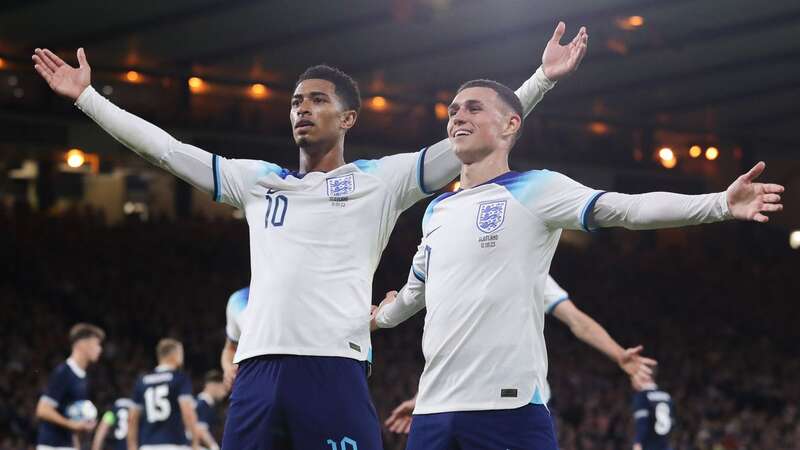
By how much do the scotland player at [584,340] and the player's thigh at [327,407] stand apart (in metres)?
0.62

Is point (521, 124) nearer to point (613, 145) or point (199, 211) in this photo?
point (199, 211)

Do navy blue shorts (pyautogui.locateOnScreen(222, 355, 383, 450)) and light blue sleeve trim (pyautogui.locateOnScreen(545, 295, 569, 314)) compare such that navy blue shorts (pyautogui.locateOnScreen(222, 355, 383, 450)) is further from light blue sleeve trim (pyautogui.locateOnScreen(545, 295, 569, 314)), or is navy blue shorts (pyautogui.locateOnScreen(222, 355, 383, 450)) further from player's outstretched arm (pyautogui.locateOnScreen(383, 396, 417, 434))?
light blue sleeve trim (pyautogui.locateOnScreen(545, 295, 569, 314))

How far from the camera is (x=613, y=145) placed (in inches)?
1147

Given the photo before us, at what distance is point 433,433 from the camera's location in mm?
4168

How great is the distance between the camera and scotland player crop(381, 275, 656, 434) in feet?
15.9

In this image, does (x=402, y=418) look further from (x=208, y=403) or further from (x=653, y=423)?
(x=208, y=403)

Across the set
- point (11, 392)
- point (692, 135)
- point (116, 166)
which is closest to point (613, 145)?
point (692, 135)

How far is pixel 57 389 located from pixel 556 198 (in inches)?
291

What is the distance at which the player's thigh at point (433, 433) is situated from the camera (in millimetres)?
4129

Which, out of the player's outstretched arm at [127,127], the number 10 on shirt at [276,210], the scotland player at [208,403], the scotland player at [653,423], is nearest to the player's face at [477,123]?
the number 10 on shirt at [276,210]

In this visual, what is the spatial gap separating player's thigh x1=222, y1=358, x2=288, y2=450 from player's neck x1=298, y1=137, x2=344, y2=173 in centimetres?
79

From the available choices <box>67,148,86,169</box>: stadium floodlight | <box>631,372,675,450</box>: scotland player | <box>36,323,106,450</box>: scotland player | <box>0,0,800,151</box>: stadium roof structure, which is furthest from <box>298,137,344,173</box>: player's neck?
<box>67,148,86,169</box>: stadium floodlight

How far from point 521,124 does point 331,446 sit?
1.45m

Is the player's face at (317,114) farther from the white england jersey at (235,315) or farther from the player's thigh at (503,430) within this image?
the white england jersey at (235,315)
